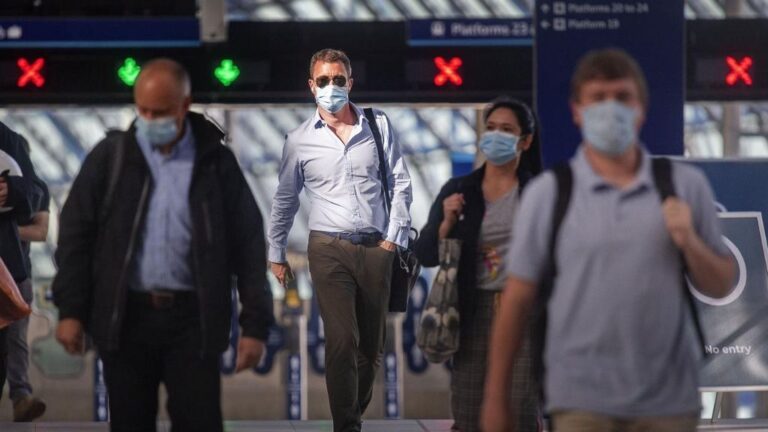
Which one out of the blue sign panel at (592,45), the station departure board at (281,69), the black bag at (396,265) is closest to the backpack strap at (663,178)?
the black bag at (396,265)

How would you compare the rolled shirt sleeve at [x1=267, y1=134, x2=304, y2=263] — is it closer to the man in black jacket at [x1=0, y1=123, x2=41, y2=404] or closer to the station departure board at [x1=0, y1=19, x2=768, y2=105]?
the man in black jacket at [x1=0, y1=123, x2=41, y2=404]

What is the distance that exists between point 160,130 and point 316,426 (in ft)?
14.6

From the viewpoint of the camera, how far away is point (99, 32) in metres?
10.1

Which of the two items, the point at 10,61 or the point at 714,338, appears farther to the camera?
the point at 10,61

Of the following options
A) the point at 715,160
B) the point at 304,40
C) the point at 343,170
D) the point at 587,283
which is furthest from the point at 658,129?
the point at 587,283

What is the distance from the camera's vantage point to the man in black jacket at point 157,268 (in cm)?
488

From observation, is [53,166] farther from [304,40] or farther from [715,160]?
[715,160]

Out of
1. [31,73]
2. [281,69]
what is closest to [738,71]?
[281,69]

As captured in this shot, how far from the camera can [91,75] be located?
10.2m

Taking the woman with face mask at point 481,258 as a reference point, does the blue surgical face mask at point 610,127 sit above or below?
above

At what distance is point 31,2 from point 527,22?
307cm

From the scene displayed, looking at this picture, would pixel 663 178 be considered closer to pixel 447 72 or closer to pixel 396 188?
pixel 396 188

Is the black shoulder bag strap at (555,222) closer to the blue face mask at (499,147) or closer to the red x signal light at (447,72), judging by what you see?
the blue face mask at (499,147)

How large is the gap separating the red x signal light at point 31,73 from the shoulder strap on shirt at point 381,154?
134 inches
